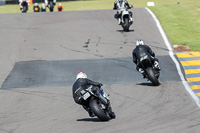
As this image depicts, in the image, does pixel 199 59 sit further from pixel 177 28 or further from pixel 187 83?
pixel 177 28

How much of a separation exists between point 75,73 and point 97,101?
747 centimetres

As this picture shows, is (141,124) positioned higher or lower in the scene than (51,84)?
higher

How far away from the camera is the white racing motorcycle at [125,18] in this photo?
2266 cm

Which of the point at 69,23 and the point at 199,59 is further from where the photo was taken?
the point at 69,23

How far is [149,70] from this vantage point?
14188 millimetres

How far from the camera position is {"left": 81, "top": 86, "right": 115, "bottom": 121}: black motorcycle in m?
9.40

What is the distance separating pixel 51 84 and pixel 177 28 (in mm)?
10551

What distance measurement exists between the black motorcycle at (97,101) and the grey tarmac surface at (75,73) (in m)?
0.24

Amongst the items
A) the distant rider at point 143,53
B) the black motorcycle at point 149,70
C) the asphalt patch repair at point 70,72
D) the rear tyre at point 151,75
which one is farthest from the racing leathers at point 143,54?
the asphalt patch repair at point 70,72

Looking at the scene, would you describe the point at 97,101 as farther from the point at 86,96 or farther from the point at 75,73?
the point at 75,73

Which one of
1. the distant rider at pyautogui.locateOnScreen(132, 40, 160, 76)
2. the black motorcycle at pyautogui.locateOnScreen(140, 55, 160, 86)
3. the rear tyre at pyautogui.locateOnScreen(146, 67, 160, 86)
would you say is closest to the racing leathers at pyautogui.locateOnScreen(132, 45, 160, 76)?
the distant rider at pyautogui.locateOnScreen(132, 40, 160, 76)

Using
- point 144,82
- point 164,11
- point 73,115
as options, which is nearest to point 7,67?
point 144,82

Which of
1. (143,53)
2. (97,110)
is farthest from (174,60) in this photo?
(97,110)

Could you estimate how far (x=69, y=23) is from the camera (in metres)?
25.9
